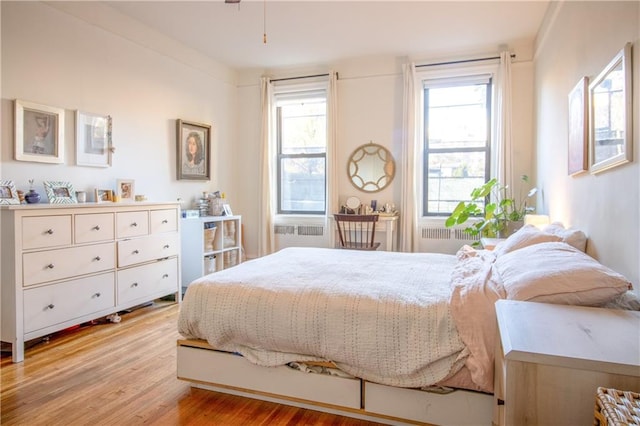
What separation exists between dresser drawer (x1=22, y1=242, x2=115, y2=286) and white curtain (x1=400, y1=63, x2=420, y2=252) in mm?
3104

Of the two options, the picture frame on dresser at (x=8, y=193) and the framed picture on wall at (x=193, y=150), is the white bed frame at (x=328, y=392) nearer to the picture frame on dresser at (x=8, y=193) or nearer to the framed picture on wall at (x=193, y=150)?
the picture frame on dresser at (x=8, y=193)

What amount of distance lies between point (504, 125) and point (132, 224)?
391cm

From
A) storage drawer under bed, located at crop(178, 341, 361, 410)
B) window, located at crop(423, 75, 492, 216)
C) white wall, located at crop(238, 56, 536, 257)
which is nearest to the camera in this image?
storage drawer under bed, located at crop(178, 341, 361, 410)

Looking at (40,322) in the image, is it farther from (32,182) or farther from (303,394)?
(303,394)

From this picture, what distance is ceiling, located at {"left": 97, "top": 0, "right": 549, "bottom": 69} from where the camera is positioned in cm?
347

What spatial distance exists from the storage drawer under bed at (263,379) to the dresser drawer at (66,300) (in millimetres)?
1215

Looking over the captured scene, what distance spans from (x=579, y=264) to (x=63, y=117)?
362 cm

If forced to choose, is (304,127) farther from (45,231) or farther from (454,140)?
(45,231)

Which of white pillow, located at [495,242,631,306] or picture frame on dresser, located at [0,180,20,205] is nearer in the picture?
white pillow, located at [495,242,631,306]

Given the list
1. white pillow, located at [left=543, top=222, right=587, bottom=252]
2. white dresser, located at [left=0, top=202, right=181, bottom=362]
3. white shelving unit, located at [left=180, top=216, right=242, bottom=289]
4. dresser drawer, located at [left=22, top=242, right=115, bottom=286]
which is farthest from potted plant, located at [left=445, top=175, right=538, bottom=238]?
dresser drawer, located at [left=22, top=242, right=115, bottom=286]

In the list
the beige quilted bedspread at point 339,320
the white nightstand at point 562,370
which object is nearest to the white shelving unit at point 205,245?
the beige quilted bedspread at point 339,320

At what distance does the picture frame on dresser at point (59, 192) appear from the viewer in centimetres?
290

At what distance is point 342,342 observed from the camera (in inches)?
67.9

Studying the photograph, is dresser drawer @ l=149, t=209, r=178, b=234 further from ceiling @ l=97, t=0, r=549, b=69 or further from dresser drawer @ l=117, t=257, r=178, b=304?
ceiling @ l=97, t=0, r=549, b=69
